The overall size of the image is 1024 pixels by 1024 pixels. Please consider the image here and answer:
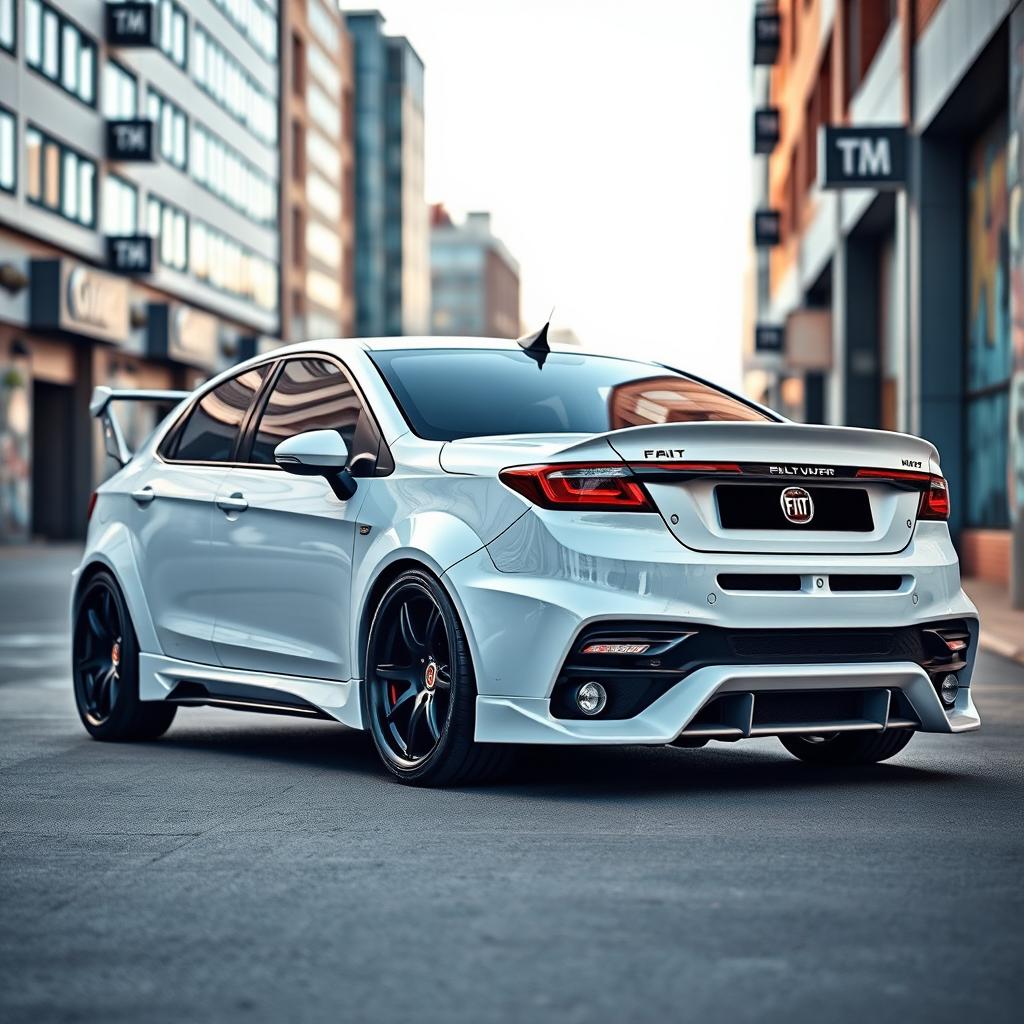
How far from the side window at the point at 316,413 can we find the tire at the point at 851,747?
1.88m

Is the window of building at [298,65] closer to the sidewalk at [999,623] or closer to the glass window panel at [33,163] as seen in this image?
the glass window panel at [33,163]

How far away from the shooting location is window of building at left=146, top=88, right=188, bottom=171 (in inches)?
1977

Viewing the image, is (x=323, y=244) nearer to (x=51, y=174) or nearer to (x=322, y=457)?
(x=51, y=174)

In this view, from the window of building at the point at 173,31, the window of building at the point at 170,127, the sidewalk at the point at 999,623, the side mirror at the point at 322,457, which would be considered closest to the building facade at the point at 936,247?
the sidewalk at the point at 999,623

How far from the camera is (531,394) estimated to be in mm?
7535

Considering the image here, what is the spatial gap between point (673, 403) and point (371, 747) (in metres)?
1.93

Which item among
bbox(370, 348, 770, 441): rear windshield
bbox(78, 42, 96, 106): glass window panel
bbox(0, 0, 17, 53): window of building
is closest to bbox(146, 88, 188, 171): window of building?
bbox(78, 42, 96, 106): glass window panel

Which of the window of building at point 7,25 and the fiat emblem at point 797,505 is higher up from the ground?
the window of building at point 7,25

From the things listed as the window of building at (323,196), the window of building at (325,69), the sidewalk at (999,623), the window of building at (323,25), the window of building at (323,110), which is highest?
the window of building at (323,25)

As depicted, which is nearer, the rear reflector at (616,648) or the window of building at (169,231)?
the rear reflector at (616,648)

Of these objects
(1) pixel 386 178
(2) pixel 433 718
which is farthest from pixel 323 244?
(2) pixel 433 718

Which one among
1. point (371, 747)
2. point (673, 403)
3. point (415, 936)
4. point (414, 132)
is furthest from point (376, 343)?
point (414, 132)

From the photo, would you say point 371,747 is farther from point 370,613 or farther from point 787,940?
point 787,940

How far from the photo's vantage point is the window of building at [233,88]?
55.8 m
